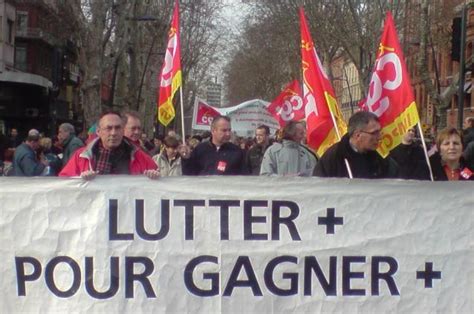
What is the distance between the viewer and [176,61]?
1187cm

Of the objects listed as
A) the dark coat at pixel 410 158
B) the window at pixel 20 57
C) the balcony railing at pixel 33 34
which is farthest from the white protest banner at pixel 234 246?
the window at pixel 20 57

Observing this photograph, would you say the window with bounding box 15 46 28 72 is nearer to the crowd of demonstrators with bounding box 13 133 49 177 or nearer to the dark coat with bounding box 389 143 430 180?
the crowd of demonstrators with bounding box 13 133 49 177

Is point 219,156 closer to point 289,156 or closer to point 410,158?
point 289,156

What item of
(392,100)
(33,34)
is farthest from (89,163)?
(33,34)

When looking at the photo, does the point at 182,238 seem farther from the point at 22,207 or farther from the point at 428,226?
the point at 428,226

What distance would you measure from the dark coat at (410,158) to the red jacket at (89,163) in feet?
8.55

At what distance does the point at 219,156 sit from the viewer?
29.2 feet

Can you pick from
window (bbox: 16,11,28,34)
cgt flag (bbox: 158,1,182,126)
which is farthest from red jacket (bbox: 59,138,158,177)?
window (bbox: 16,11,28,34)

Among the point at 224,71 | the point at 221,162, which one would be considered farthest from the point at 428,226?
the point at 224,71

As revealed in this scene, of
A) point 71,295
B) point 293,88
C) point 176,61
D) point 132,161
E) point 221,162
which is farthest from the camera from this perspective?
point 293,88

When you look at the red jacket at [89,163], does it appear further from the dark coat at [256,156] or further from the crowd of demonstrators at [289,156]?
the dark coat at [256,156]

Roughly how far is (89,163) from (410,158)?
11.3 ft

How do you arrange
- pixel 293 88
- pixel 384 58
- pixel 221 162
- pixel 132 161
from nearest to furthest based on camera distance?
pixel 132 161
pixel 384 58
pixel 221 162
pixel 293 88

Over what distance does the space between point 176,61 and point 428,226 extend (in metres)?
6.95
